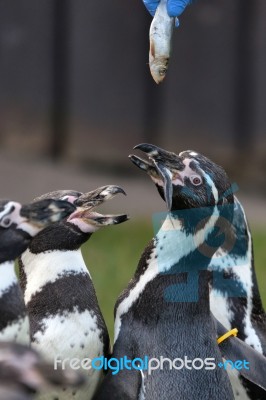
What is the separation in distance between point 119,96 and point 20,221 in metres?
5.47

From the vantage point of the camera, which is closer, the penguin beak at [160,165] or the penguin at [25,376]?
the penguin at [25,376]

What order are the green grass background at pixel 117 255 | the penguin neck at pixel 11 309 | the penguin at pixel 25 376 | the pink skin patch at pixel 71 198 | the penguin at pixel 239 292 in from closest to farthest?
1. the penguin at pixel 25 376
2. the penguin neck at pixel 11 309
3. the pink skin patch at pixel 71 198
4. the penguin at pixel 239 292
5. the green grass background at pixel 117 255

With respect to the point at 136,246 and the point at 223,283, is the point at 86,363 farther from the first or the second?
the point at 136,246

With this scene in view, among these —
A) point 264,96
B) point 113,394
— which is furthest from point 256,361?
point 264,96

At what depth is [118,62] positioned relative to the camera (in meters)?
7.68

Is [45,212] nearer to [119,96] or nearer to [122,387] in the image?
[122,387]

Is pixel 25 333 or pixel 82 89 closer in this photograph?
pixel 25 333

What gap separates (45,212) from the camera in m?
2.29

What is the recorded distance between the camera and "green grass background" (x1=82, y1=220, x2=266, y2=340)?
552 centimetres

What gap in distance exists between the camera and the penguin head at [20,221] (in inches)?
90.0

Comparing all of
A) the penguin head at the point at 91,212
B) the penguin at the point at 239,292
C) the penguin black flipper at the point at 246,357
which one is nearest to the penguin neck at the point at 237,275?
the penguin at the point at 239,292

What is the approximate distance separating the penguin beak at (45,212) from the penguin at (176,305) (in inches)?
12.9

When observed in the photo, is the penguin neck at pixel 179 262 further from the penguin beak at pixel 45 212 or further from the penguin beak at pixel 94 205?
the penguin beak at pixel 45 212

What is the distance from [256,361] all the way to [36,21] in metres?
5.19
